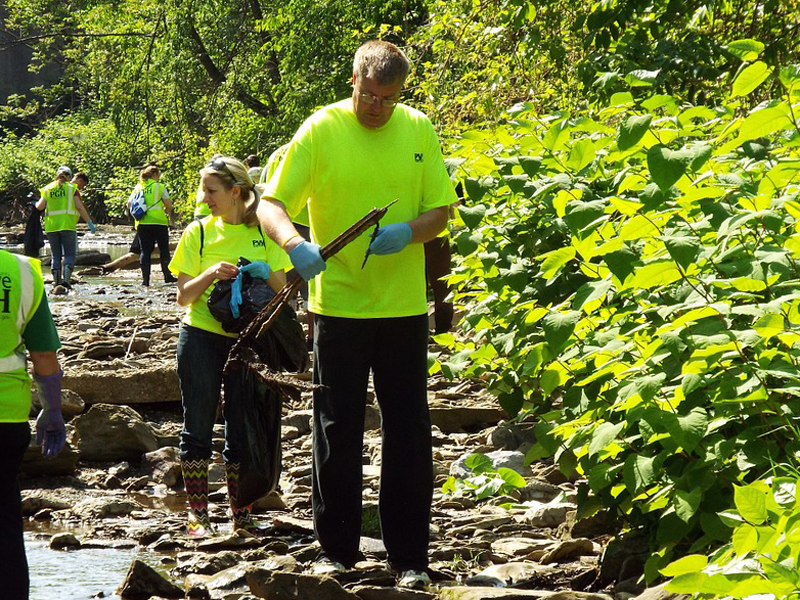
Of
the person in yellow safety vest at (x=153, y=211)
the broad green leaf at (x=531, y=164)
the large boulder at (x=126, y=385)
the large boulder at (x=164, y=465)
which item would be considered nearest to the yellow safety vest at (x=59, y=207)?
the person in yellow safety vest at (x=153, y=211)

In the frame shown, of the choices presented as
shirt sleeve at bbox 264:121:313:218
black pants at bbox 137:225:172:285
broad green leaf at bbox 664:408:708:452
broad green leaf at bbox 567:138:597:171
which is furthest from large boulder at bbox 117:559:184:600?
black pants at bbox 137:225:172:285

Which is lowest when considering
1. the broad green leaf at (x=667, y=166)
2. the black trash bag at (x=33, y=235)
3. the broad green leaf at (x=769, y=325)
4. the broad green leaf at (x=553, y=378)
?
the black trash bag at (x=33, y=235)

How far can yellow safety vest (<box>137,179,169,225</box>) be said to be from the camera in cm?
2083

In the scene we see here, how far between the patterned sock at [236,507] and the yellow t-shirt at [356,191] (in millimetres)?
1796

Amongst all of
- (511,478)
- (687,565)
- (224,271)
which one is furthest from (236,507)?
(687,565)

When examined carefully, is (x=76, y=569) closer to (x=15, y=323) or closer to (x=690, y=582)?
(x=15, y=323)

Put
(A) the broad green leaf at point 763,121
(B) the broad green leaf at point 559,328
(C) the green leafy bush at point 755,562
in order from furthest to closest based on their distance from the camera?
(B) the broad green leaf at point 559,328 → (A) the broad green leaf at point 763,121 → (C) the green leafy bush at point 755,562

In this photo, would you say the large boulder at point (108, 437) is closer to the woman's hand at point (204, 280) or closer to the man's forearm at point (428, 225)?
the woman's hand at point (204, 280)

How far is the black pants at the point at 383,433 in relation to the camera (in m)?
5.29

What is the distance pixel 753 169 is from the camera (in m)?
4.31

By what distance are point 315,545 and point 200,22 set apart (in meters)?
19.3

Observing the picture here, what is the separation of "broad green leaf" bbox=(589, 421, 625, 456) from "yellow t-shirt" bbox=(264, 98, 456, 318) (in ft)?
4.64

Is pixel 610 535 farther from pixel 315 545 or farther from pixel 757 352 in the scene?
pixel 757 352

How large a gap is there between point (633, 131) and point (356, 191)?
59.8 inches
